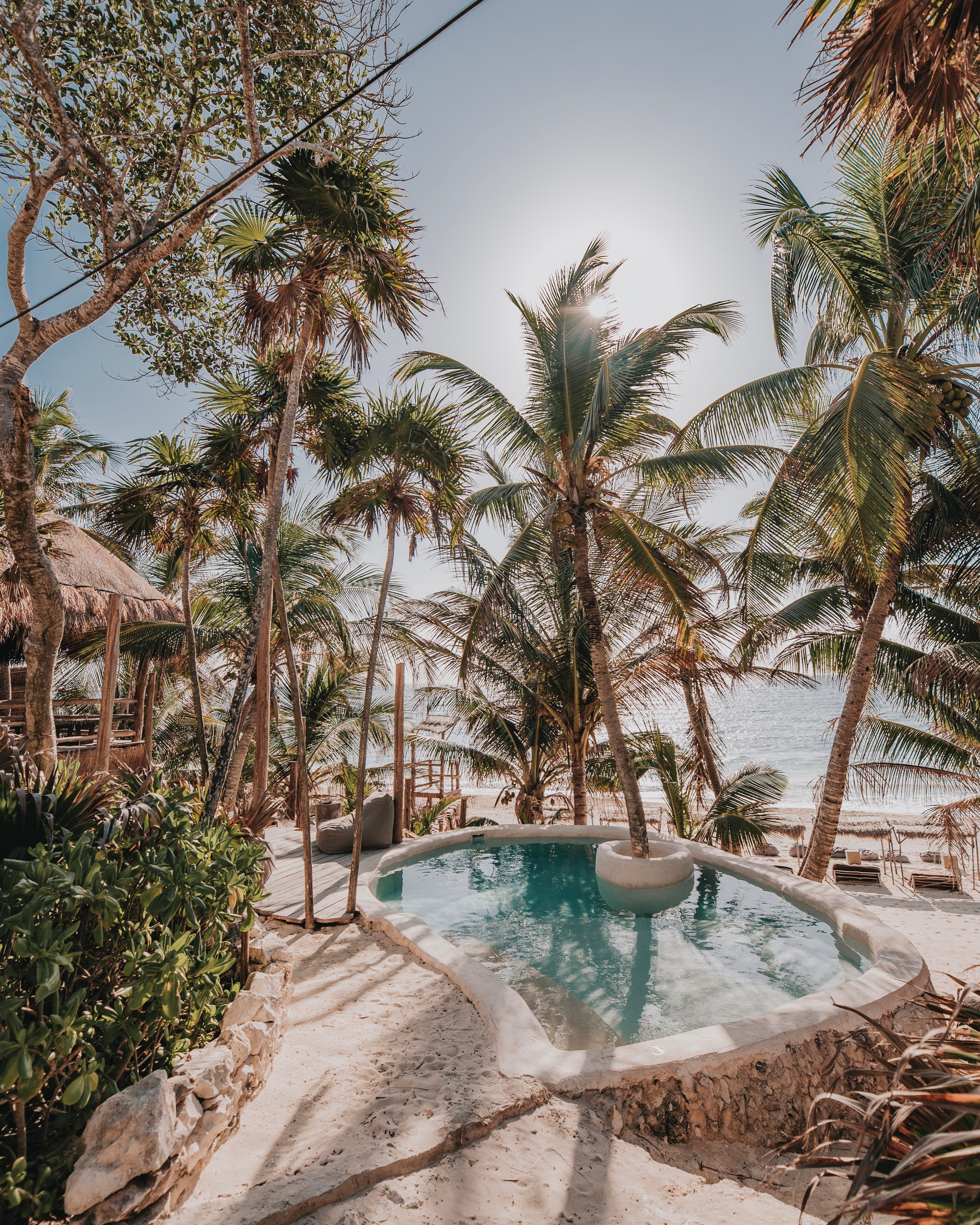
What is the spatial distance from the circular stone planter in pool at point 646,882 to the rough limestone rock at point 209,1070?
17.3 ft

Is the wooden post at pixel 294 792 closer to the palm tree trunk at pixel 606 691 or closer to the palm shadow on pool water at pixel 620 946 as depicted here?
the palm shadow on pool water at pixel 620 946

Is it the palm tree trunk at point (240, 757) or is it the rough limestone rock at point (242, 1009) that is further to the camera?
the palm tree trunk at point (240, 757)

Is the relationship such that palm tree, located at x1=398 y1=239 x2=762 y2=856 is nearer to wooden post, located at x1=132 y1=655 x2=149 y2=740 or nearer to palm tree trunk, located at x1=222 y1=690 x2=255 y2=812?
palm tree trunk, located at x1=222 y1=690 x2=255 y2=812

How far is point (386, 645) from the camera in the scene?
12.0 meters

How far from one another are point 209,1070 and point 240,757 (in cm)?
519

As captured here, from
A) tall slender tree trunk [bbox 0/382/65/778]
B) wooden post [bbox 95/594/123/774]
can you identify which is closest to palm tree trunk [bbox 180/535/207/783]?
wooden post [bbox 95/594/123/774]

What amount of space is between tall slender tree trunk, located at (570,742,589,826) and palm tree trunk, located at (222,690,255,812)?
213 inches

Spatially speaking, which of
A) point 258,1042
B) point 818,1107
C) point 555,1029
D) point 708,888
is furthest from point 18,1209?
point 708,888

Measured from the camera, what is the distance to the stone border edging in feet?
6.73

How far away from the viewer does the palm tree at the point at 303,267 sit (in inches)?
207

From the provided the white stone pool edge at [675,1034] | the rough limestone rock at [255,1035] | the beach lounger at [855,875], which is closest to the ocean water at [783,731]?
the beach lounger at [855,875]

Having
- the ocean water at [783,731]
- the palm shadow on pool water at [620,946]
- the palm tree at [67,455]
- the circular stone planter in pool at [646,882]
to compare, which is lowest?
the ocean water at [783,731]

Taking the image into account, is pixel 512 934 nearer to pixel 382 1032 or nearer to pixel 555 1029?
pixel 555 1029

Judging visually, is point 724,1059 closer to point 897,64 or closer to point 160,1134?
point 160,1134
